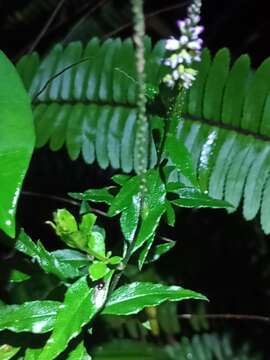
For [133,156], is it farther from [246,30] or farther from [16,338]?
[246,30]

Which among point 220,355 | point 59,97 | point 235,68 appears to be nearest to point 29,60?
point 59,97

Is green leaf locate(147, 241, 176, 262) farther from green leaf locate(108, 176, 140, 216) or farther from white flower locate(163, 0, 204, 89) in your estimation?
white flower locate(163, 0, 204, 89)

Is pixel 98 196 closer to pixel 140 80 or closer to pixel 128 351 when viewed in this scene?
pixel 140 80

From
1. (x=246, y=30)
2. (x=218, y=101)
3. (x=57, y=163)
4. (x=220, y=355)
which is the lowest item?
(x=220, y=355)

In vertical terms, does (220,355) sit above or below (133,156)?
below

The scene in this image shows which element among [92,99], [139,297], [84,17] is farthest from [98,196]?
[84,17]

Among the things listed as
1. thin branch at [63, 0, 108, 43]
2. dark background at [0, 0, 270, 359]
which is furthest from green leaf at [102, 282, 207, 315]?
thin branch at [63, 0, 108, 43]
